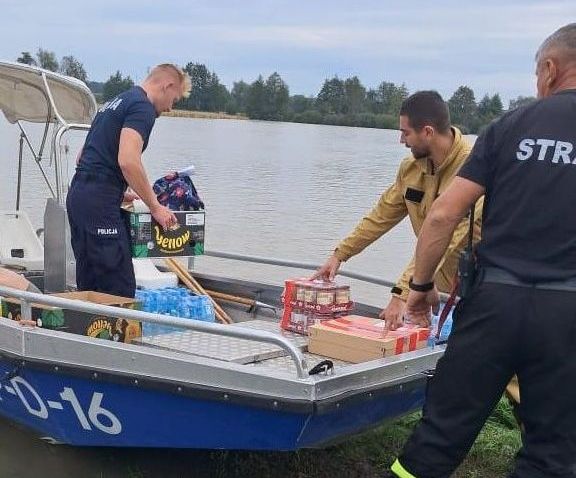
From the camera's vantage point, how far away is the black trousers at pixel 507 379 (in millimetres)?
2562

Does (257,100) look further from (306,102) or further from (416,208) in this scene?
(416,208)

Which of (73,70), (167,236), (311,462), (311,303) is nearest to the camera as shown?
(311,462)

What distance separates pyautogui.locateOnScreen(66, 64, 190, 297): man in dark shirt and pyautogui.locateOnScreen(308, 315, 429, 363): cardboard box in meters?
1.11

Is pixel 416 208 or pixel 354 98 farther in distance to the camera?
pixel 354 98

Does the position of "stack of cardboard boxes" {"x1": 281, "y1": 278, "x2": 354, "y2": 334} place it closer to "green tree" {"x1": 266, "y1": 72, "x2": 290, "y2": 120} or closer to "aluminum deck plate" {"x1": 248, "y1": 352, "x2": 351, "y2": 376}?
"aluminum deck plate" {"x1": 248, "y1": 352, "x2": 351, "y2": 376}

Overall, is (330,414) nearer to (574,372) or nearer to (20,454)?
(574,372)

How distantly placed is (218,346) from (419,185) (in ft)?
3.90

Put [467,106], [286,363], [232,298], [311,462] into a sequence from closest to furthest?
[286,363] < [311,462] < [232,298] < [467,106]

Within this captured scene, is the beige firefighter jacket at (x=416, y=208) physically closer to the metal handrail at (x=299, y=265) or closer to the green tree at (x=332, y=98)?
the metal handrail at (x=299, y=265)

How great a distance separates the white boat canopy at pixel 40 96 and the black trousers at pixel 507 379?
344 cm

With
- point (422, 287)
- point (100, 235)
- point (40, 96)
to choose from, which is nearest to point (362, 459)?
point (422, 287)

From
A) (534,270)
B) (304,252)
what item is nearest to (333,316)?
(534,270)

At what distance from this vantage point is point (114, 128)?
423 centimetres

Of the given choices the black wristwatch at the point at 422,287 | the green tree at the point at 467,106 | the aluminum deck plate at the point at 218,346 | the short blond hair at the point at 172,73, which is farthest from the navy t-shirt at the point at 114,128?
the green tree at the point at 467,106
